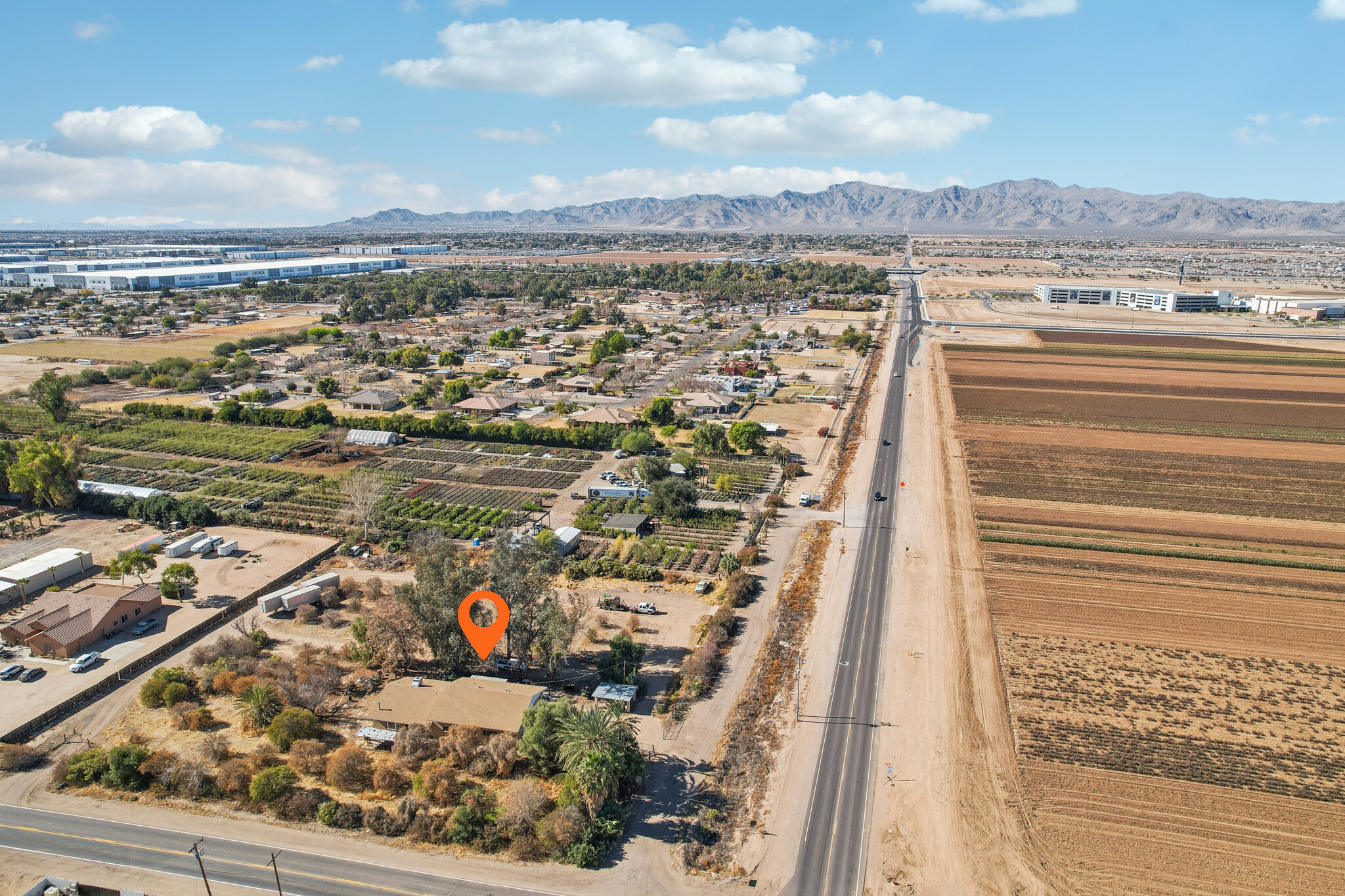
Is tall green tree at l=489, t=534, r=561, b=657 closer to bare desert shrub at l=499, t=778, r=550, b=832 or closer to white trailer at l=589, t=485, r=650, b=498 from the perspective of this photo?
bare desert shrub at l=499, t=778, r=550, b=832

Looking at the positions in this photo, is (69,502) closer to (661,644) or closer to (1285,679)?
(661,644)

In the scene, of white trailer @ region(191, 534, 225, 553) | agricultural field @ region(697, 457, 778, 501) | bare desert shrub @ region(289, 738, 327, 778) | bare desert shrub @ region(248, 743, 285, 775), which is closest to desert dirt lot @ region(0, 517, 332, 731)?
white trailer @ region(191, 534, 225, 553)

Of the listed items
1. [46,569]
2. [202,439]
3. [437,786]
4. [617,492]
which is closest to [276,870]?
[437,786]

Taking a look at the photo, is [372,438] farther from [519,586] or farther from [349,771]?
[349,771]

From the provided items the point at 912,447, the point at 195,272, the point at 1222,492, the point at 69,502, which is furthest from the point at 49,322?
the point at 1222,492

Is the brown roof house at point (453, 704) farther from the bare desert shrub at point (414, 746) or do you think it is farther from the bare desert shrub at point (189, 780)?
the bare desert shrub at point (189, 780)

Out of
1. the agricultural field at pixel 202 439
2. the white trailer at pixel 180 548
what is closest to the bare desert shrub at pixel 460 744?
the white trailer at pixel 180 548
